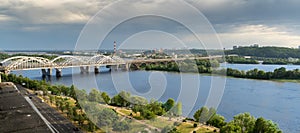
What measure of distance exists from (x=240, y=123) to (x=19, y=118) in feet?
11.7

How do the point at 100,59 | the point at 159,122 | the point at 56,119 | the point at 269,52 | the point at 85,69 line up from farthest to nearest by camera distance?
the point at 269,52 → the point at 100,59 → the point at 85,69 → the point at 56,119 → the point at 159,122

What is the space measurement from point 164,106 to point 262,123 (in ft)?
6.20

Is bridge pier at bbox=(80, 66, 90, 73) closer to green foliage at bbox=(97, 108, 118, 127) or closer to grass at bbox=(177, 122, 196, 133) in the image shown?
grass at bbox=(177, 122, 196, 133)

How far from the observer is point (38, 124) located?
404 centimetres

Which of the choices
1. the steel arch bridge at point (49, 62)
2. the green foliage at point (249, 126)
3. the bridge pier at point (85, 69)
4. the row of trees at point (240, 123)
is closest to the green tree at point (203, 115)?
the row of trees at point (240, 123)

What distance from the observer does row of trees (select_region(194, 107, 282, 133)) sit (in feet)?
12.3

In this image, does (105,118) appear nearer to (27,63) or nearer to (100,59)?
(27,63)

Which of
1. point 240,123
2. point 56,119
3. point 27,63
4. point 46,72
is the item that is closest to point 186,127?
point 240,123

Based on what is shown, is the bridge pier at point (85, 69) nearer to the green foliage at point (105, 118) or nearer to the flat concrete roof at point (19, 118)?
the flat concrete roof at point (19, 118)

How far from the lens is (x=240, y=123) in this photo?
13.7ft

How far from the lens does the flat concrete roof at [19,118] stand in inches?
150

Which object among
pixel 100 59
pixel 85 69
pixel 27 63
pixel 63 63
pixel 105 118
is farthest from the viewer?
pixel 100 59

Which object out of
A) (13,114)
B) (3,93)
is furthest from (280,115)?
(3,93)

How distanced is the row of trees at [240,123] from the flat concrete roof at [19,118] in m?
2.53
